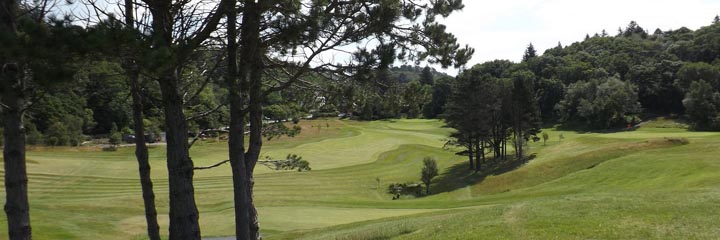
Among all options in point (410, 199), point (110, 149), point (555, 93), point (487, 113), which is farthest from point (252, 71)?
point (555, 93)

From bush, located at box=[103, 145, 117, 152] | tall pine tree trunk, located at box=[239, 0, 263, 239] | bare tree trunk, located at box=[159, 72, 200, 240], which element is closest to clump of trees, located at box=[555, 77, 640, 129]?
bush, located at box=[103, 145, 117, 152]

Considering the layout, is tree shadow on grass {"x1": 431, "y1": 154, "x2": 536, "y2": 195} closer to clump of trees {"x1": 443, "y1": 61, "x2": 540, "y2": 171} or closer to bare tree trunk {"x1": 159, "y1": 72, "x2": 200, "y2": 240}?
clump of trees {"x1": 443, "y1": 61, "x2": 540, "y2": 171}

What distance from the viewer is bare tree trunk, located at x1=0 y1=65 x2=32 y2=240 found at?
7793 mm

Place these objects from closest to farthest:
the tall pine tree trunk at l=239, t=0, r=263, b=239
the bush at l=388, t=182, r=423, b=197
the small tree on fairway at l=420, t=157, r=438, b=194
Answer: the tall pine tree trunk at l=239, t=0, r=263, b=239, the bush at l=388, t=182, r=423, b=197, the small tree on fairway at l=420, t=157, r=438, b=194

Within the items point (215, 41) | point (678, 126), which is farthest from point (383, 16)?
point (678, 126)

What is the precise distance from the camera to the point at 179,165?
7.88 meters

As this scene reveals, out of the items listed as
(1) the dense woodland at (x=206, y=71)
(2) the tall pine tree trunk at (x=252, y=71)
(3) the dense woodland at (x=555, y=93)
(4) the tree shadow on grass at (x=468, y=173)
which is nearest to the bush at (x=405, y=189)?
(4) the tree shadow on grass at (x=468, y=173)

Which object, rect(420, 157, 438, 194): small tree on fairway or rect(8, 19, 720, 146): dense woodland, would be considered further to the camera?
rect(420, 157, 438, 194): small tree on fairway

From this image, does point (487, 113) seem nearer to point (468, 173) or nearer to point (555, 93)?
point (468, 173)

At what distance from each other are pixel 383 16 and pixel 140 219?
2103 centimetres

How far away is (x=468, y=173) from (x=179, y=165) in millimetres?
Answer: 44724

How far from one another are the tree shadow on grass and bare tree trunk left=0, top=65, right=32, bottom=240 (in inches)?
1503

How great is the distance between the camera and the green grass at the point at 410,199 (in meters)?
12.7

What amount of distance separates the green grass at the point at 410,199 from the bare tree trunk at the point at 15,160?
325 inches
